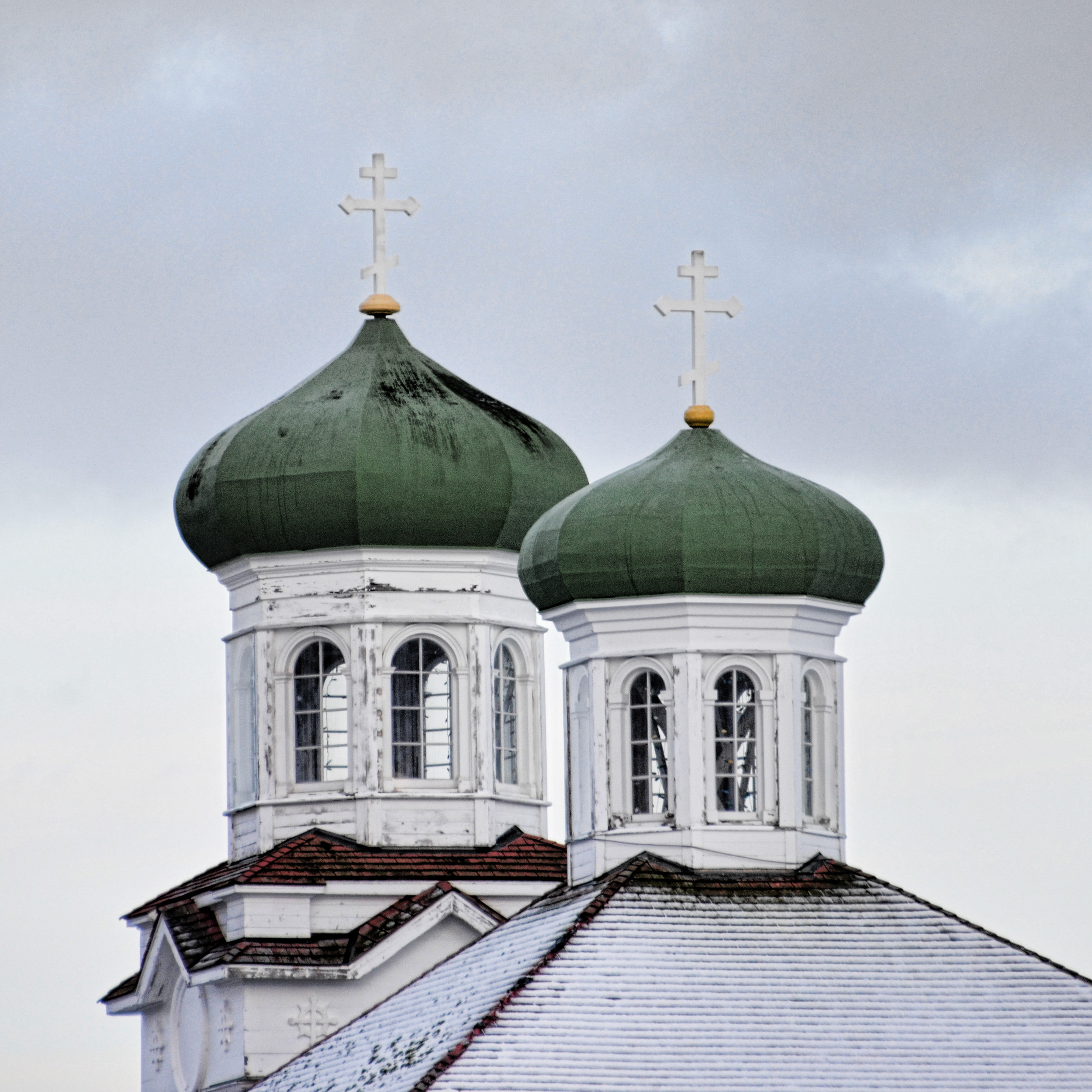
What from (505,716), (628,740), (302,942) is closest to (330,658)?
(505,716)

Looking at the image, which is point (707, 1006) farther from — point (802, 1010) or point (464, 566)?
point (464, 566)

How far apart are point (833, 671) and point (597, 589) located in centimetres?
211

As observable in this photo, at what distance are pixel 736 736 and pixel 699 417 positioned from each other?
8.37ft

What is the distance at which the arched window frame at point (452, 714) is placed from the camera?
42.2m

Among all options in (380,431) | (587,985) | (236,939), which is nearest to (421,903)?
(236,939)

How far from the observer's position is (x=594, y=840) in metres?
36.6

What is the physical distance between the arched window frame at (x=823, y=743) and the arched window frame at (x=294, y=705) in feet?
20.1

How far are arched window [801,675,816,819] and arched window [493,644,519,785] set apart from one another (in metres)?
5.80

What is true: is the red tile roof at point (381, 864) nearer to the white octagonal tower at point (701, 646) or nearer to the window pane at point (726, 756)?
the white octagonal tower at point (701, 646)

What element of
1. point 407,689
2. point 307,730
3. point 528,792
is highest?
point 407,689

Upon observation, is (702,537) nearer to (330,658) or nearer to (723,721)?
(723,721)

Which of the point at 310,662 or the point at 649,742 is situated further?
the point at 310,662

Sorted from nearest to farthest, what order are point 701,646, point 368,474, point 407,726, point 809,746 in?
point 701,646 → point 809,746 → point 368,474 → point 407,726

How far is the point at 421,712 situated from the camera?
4241 centimetres
